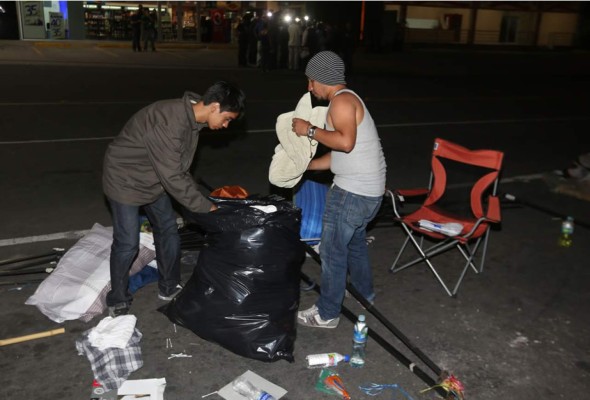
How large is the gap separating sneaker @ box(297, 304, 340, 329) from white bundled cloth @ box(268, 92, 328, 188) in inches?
39.5

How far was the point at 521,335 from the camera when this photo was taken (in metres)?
4.21

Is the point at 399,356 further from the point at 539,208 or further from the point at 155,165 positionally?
the point at 539,208

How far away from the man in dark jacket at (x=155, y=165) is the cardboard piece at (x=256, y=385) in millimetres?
1092

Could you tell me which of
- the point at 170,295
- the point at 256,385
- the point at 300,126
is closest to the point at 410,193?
the point at 300,126

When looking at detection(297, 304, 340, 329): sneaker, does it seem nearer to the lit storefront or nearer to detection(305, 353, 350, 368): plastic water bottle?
detection(305, 353, 350, 368): plastic water bottle

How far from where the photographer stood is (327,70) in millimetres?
3654

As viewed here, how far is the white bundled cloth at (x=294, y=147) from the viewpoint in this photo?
4.02m

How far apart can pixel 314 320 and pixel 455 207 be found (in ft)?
7.22

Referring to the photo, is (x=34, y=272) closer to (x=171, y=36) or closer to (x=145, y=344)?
(x=145, y=344)

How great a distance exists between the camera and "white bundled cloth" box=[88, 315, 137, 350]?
358 cm

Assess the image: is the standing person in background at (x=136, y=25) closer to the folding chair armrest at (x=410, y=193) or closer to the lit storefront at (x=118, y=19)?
the lit storefront at (x=118, y=19)

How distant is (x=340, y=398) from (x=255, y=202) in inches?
53.3

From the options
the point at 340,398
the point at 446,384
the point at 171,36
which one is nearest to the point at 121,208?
the point at 340,398

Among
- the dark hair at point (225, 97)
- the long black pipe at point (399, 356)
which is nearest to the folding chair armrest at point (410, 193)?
the long black pipe at point (399, 356)
